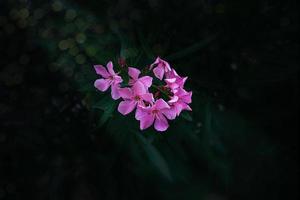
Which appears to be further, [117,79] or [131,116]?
[131,116]

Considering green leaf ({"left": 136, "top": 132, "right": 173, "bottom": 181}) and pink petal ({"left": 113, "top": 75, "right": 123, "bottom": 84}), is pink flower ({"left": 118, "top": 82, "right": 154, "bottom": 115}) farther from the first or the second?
green leaf ({"left": 136, "top": 132, "right": 173, "bottom": 181})

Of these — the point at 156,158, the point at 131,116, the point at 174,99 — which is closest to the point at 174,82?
the point at 174,99

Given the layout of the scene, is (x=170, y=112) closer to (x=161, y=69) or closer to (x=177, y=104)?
(x=177, y=104)

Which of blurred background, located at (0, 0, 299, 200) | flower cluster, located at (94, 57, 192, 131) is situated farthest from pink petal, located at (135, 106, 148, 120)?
blurred background, located at (0, 0, 299, 200)

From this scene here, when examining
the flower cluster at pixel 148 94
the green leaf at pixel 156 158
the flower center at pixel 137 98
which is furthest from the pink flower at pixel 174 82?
the green leaf at pixel 156 158

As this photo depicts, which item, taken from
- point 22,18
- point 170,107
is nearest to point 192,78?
point 170,107
